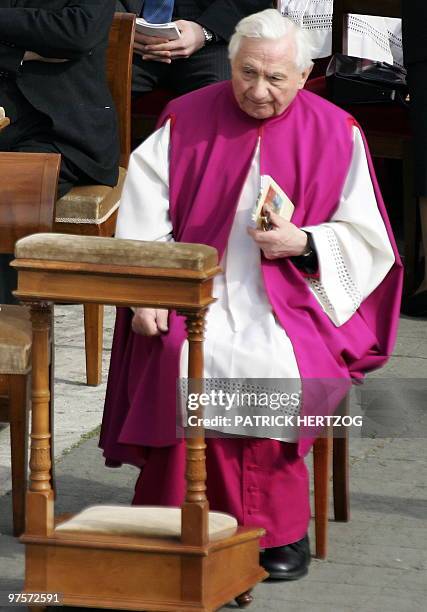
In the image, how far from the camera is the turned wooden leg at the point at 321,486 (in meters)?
4.01

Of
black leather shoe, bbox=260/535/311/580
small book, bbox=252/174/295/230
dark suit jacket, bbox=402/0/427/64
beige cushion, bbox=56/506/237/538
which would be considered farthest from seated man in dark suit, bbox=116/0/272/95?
beige cushion, bbox=56/506/237/538

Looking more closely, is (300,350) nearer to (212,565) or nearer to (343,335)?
(343,335)

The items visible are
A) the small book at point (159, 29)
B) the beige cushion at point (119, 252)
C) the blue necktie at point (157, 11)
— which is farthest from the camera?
the blue necktie at point (157, 11)

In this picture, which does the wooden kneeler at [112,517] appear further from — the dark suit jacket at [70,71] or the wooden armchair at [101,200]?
the dark suit jacket at [70,71]

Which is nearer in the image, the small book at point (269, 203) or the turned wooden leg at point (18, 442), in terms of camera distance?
the small book at point (269, 203)

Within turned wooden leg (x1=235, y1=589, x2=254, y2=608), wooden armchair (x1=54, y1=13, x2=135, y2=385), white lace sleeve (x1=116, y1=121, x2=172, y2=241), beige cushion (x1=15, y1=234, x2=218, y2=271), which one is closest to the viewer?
beige cushion (x1=15, y1=234, x2=218, y2=271)

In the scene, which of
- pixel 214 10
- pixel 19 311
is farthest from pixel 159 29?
pixel 19 311

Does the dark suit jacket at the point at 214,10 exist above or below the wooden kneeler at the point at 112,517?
above

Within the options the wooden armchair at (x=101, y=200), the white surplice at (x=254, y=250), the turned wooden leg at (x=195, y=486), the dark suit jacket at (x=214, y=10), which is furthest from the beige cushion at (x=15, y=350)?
the dark suit jacket at (x=214, y=10)

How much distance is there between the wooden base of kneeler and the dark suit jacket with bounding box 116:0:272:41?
10.9 ft

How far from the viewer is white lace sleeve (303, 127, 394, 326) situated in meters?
4.11

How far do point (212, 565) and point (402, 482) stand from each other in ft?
4.23

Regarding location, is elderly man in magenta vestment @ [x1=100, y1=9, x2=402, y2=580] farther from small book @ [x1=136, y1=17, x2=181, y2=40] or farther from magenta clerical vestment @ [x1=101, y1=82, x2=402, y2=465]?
small book @ [x1=136, y1=17, x2=181, y2=40]

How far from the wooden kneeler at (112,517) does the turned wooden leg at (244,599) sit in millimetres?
122
